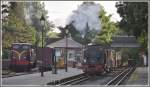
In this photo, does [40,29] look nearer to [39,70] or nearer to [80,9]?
[80,9]

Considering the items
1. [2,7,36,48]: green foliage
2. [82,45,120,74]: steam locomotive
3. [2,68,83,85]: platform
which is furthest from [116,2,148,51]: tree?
[82,45,120,74]: steam locomotive

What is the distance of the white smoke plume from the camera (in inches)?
872

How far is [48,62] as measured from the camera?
3344cm

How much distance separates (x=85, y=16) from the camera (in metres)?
22.5

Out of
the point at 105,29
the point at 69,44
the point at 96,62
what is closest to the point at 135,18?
the point at 69,44

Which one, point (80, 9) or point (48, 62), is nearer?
point (80, 9)

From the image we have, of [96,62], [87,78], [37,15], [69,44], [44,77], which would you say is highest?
[37,15]

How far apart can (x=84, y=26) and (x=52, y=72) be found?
1063 cm

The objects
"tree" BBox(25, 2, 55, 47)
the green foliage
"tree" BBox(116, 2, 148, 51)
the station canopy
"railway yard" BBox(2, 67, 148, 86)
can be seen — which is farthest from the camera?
"tree" BBox(116, 2, 148, 51)

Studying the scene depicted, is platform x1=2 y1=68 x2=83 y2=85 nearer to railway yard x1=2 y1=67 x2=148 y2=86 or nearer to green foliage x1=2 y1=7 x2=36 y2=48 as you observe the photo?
railway yard x1=2 y1=67 x2=148 y2=86

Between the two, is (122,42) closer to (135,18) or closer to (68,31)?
(68,31)

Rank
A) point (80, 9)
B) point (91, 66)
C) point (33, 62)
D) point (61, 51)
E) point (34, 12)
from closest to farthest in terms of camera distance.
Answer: point (80, 9) < point (34, 12) < point (61, 51) < point (33, 62) < point (91, 66)

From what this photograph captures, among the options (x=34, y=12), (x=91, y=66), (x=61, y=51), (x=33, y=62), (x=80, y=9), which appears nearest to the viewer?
(x=80, y=9)

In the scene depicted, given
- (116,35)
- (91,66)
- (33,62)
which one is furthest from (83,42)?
(91,66)
